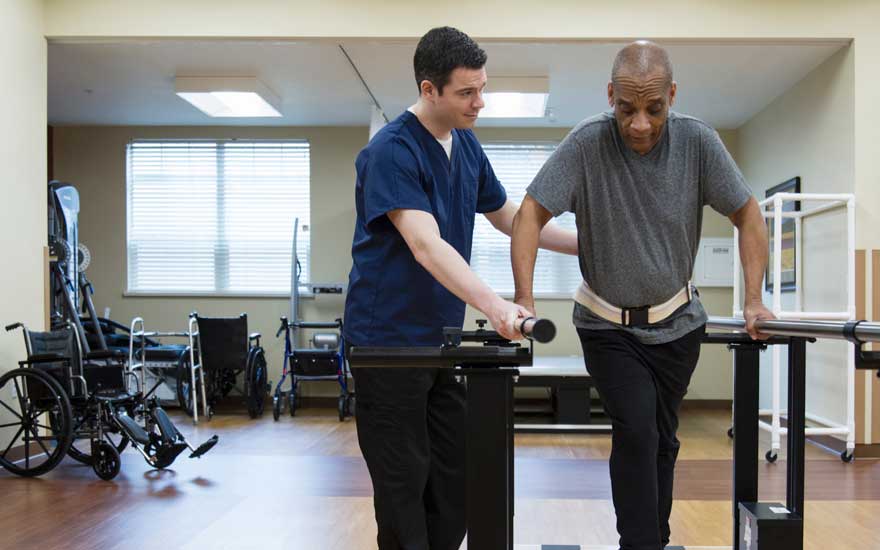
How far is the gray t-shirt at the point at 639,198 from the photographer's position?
176 centimetres

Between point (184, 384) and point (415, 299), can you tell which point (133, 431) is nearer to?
point (184, 384)

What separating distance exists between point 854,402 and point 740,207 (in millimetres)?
3838

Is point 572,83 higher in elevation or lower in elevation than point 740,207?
higher

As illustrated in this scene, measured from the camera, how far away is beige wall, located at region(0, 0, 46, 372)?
478cm

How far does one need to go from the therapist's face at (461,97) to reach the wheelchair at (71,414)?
10.8 feet

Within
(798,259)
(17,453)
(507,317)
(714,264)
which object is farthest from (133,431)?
(714,264)

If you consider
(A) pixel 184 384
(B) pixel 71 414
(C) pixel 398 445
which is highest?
(C) pixel 398 445

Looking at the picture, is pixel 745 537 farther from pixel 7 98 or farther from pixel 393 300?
pixel 7 98

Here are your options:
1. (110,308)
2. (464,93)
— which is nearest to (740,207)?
(464,93)

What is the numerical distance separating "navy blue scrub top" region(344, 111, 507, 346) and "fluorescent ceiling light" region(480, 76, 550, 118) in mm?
Result: 3957

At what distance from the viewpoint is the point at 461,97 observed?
1.66m

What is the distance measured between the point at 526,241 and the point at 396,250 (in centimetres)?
30

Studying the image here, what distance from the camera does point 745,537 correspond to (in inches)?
77.8

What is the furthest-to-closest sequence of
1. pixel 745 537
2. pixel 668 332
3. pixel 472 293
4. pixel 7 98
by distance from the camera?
pixel 7 98, pixel 745 537, pixel 668 332, pixel 472 293
